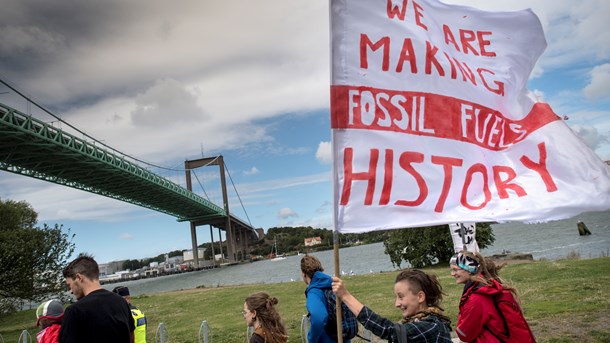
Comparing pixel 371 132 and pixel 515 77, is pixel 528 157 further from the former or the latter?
pixel 371 132

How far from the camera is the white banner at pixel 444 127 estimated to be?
3.31 metres

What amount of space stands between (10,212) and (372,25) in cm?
3448

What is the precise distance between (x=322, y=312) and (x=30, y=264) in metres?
17.6

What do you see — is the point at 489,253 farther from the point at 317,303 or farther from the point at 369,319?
the point at 369,319

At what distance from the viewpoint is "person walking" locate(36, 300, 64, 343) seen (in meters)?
3.52

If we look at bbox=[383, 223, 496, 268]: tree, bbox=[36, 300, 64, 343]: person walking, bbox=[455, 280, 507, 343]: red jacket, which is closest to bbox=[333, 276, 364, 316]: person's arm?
bbox=[455, 280, 507, 343]: red jacket

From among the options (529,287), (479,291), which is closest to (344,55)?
(479,291)

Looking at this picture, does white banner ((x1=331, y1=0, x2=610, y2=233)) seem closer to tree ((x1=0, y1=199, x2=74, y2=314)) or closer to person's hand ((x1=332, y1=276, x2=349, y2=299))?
person's hand ((x1=332, y1=276, x2=349, y2=299))

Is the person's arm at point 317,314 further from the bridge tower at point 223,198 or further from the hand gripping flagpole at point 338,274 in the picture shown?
the bridge tower at point 223,198

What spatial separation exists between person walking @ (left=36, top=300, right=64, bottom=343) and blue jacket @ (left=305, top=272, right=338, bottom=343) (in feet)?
5.98

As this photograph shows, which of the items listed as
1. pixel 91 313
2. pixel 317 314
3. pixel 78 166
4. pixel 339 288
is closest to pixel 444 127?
pixel 339 288

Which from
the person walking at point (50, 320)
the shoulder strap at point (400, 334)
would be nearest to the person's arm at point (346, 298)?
the shoulder strap at point (400, 334)

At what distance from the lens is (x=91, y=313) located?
3.30 metres

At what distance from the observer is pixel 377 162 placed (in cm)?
335
